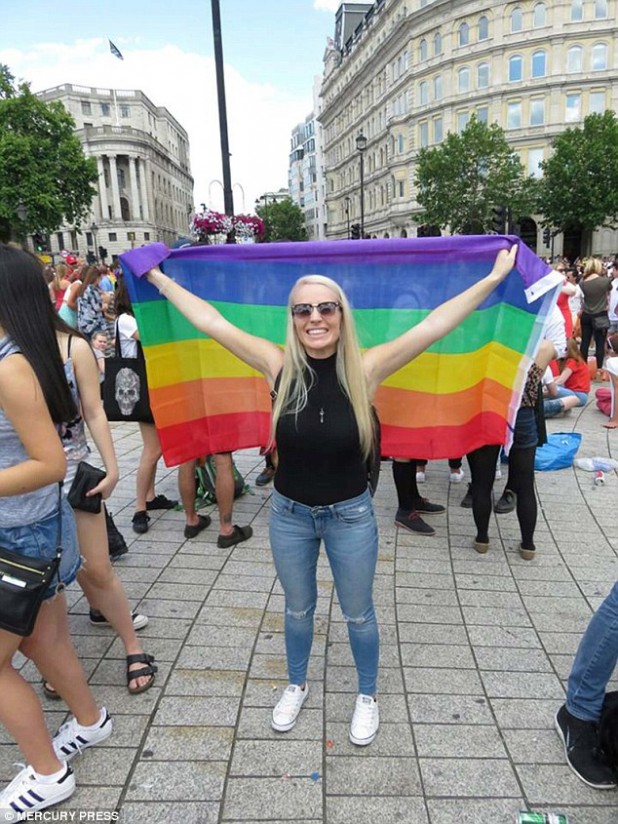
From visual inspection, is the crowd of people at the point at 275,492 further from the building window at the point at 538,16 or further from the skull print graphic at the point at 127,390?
the building window at the point at 538,16

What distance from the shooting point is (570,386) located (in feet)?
27.1

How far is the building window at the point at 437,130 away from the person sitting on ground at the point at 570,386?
→ 54.6m

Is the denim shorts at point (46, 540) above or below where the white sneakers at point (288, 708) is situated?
above

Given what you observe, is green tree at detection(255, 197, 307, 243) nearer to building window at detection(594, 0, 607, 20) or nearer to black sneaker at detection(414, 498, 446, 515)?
building window at detection(594, 0, 607, 20)

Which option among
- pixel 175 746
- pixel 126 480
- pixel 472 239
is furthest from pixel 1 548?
pixel 126 480

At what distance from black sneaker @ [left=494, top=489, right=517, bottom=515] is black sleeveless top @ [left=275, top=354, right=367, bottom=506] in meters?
3.05

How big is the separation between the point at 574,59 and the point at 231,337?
59.8 m

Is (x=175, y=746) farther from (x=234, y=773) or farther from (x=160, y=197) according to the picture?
(x=160, y=197)

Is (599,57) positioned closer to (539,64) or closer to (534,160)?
(539,64)

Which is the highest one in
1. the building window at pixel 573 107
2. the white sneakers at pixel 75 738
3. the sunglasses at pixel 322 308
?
the building window at pixel 573 107

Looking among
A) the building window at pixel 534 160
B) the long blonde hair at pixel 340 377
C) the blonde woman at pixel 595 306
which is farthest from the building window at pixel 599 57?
the long blonde hair at pixel 340 377

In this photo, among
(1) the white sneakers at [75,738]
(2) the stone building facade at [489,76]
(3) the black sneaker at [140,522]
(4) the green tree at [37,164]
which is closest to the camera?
(1) the white sneakers at [75,738]

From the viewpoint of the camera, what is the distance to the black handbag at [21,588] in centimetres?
183

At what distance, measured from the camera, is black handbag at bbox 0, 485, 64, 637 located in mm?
1826
